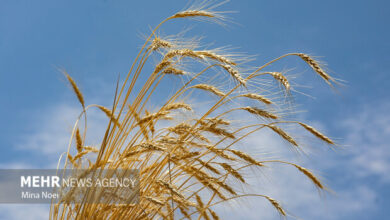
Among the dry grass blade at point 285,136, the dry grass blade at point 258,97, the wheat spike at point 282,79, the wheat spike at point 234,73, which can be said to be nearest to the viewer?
the wheat spike at point 234,73

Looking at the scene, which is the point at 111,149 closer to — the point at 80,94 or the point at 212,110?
the point at 80,94

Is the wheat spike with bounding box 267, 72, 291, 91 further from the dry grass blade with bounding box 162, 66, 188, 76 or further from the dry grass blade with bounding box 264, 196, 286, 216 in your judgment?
the dry grass blade with bounding box 264, 196, 286, 216

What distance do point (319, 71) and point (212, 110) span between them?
911mm

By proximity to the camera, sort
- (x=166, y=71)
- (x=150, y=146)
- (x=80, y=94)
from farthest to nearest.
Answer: (x=80, y=94)
(x=166, y=71)
(x=150, y=146)

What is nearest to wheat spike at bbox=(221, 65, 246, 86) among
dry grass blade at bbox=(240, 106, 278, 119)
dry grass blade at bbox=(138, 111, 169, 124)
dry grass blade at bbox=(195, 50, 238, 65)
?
dry grass blade at bbox=(195, 50, 238, 65)

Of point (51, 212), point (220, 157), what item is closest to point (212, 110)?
point (220, 157)

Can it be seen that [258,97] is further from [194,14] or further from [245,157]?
[194,14]

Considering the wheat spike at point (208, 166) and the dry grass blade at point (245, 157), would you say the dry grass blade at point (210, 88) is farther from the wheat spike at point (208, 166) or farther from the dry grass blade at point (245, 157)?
the wheat spike at point (208, 166)

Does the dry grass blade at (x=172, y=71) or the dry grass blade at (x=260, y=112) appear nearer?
the dry grass blade at (x=260, y=112)

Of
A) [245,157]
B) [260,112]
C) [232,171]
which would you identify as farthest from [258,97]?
[232,171]

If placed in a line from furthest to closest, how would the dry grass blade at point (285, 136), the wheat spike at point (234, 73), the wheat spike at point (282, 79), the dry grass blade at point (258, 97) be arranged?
the dry grass blade at point (258, 97) → the dry grass blade at point (285, 136) → the wheat spike at point (282, 79) → the wheat spike at point (234, 73)

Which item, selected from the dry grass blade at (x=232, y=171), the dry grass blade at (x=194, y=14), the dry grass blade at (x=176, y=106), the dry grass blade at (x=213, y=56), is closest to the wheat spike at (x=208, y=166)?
the dry grass blade at (x=232, y=171)

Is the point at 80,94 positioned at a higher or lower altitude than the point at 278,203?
higher

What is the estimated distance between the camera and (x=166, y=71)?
10.3 feet
